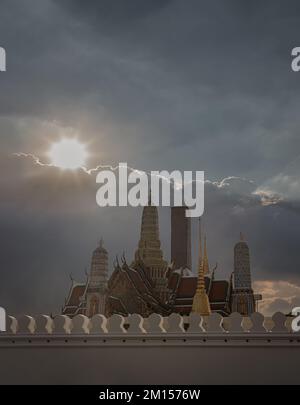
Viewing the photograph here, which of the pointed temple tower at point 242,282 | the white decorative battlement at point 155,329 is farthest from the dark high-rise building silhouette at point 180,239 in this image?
the white decorative battlement at point 155,329

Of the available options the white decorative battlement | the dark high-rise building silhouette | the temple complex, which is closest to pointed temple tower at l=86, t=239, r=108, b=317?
the temple complex

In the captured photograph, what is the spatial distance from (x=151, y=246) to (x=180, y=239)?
17889mm

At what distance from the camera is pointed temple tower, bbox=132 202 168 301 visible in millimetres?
47312

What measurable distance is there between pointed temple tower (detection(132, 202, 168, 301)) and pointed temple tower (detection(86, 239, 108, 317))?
8.18 ft

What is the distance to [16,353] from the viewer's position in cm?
894

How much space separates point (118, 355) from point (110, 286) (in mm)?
35311

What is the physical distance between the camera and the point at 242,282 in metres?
48.8

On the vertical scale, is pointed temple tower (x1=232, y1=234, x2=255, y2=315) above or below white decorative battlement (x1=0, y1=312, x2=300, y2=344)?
above

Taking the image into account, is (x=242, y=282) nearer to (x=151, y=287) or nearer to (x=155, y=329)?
(x=151, y=287)

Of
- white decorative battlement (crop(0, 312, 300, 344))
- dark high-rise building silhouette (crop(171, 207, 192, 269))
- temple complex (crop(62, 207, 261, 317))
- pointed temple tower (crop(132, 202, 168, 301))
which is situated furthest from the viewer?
dark high-rise building silhouette (crop(171, 207, 192, 269))

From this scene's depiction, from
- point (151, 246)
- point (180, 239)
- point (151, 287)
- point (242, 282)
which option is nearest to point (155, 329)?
point (151, 287)

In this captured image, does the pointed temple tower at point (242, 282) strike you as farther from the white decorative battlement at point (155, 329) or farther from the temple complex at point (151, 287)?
the white decorative battlement at point (155, 329)

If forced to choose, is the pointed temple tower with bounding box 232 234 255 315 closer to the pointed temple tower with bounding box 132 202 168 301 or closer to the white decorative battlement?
the pointed temple tower with bounding box 132 202 168 301
